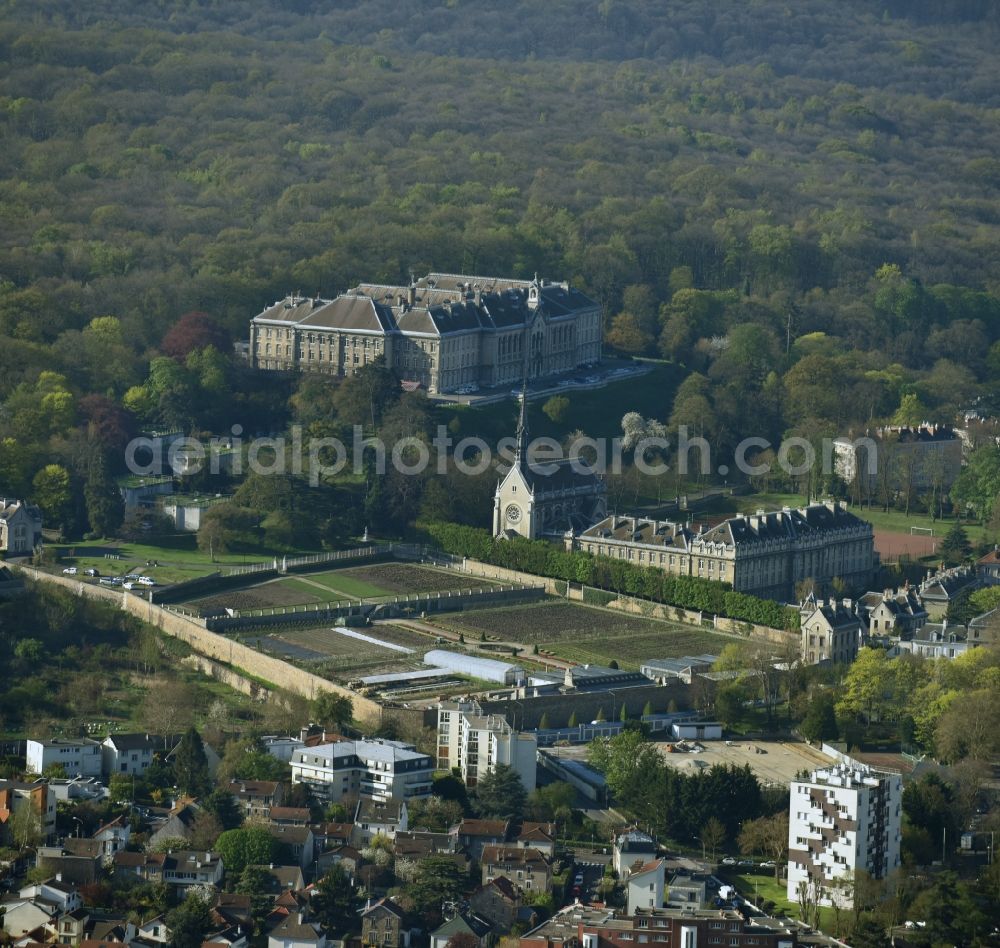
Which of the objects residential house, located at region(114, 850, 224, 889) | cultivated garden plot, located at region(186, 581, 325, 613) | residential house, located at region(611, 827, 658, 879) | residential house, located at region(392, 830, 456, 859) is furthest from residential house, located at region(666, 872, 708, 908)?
cultivated garden plot, located at region(186, 581, 325, 613)

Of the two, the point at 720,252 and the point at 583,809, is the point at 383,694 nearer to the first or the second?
the point at 583,809

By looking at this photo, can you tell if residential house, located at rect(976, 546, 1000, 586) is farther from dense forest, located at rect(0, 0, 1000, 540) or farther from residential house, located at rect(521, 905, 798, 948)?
residential house, located at rect(521, 905, 798, 948)

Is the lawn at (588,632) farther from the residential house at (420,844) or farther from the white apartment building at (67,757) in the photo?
the residential house at (420,844)

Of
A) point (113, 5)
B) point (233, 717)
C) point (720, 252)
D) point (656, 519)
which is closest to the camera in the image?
point (233, 717)

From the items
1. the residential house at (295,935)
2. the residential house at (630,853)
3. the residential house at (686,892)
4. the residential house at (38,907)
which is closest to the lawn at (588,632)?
the residential house at (630,853)

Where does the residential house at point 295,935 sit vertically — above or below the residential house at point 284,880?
above

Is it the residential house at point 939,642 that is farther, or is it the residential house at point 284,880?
the residential house at point 939,642

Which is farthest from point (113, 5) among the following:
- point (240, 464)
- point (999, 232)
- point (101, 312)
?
point (240, 464)
